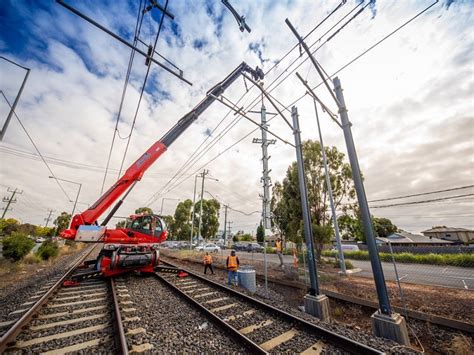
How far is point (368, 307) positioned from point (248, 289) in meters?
4.13

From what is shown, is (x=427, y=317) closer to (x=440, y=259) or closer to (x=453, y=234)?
(x=440, y=259)

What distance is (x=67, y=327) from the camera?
13.1 ft

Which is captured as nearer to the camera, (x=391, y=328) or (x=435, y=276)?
(x=391, y=328)

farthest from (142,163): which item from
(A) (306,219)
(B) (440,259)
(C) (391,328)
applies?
(B) (440,259)

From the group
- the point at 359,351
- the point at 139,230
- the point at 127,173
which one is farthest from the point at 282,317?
the point at 127,173

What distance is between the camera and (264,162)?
9.11 metres

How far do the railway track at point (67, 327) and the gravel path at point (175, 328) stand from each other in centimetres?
43

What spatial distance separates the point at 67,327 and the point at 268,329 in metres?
4.28

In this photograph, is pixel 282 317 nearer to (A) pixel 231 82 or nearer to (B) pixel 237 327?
(B) pixel 237 327

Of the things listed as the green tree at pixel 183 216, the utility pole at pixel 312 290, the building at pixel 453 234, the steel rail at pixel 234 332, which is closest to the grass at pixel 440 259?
the utility pole at pixel 312 290

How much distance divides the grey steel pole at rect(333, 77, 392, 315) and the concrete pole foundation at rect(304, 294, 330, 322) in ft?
4.81

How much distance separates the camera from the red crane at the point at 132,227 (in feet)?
25.4

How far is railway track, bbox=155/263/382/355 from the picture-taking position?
3.31 metres

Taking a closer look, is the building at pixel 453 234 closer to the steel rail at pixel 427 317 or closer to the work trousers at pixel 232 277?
the steel rail at pixel 427 317
